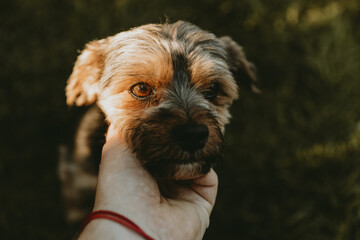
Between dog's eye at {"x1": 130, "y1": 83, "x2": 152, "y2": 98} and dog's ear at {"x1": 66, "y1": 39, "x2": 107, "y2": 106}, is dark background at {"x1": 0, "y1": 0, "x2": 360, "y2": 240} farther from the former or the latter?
dog's eye at {"x1": 130, "y1": 83, "x2": 152, "y2": 98}

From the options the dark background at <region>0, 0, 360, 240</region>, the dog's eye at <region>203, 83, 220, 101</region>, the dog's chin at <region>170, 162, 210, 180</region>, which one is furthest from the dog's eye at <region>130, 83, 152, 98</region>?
the dark background at <region>0, 0, 360, 240</region>

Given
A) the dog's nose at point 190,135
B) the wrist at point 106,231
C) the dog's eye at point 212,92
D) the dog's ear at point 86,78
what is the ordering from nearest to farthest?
the wrist at point 106,231 → the dog's nose at point 190,135 → the dog's eye at point 212,92 → the dog's ear at point 86,78

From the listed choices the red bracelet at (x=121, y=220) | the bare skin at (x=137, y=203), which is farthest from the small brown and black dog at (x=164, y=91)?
the red bracelet at (x=121, y=220)

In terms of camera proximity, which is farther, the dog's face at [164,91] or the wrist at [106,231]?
the dog's face at [164,91]

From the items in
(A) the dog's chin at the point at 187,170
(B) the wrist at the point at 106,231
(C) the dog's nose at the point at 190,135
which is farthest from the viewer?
(A) the dog's chin at the point at 187,170

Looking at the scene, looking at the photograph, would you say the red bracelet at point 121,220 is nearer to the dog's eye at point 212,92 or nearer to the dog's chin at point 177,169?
the dog's chin at point 177,169

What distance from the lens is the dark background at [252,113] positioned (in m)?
4.20

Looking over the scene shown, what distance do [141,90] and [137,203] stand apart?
0.99m

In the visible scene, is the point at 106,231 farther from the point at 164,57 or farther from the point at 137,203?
the point at 164,57

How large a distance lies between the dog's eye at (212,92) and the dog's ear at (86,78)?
1094mm

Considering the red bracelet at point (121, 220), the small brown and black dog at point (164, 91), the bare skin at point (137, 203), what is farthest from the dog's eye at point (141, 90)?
the red bracelet at point (121, 220)

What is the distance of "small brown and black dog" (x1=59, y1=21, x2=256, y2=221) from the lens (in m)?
2.41

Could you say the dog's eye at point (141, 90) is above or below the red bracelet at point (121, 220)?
above

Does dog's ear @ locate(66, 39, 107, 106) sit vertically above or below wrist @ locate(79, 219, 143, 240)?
above
